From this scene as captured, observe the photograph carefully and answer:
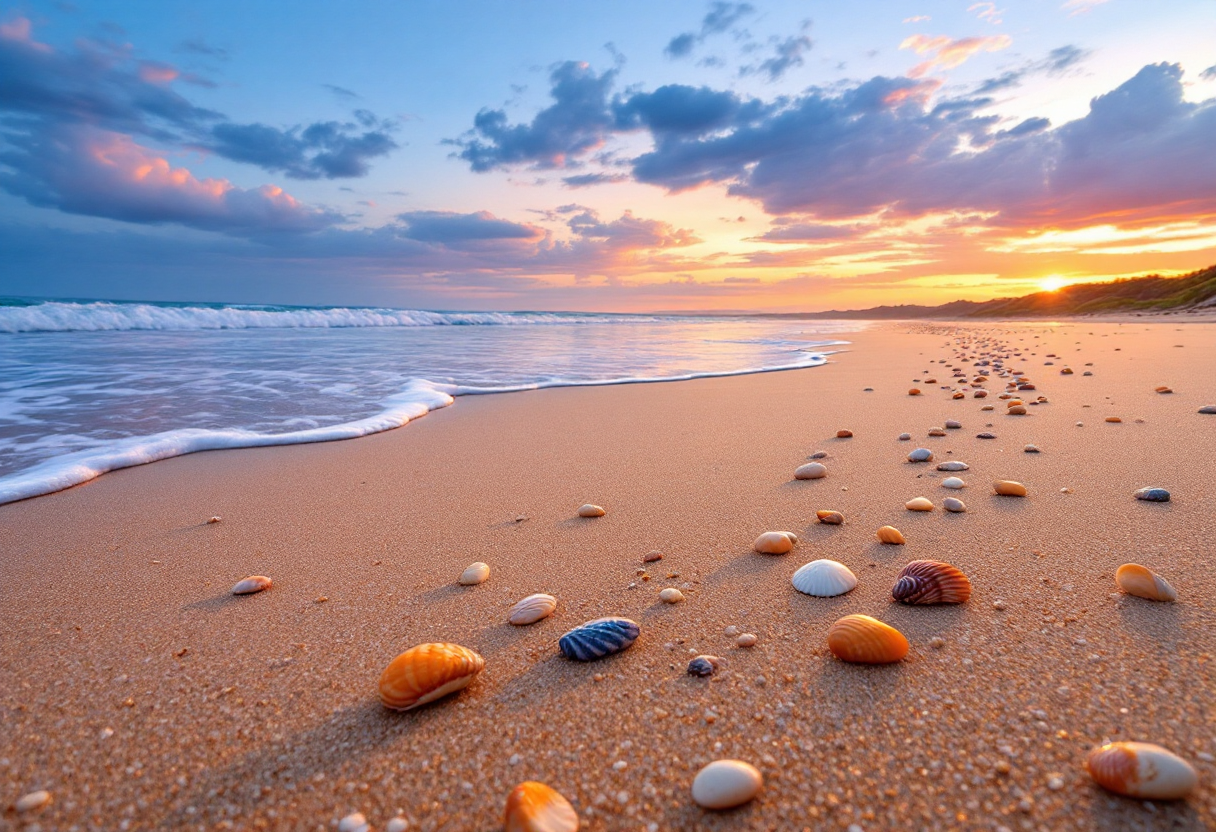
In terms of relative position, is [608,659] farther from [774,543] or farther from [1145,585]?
[1145,585]

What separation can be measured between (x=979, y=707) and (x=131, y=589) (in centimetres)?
260

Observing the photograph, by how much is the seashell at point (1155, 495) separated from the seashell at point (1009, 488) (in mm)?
410

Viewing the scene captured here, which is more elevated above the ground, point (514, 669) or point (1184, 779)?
point (1184, 779)

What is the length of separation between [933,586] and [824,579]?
0.99ft

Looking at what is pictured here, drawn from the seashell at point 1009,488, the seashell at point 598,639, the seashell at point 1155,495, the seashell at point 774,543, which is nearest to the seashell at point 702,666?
the seashell at point 598,639

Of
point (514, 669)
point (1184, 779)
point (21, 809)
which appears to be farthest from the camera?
point (514, 669)

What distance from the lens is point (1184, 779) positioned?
3.21 feet

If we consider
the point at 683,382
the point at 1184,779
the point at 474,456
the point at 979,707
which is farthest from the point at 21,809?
the point at 683,382

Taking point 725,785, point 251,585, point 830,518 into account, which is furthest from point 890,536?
point 251,585

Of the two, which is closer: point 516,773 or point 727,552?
point 516,773

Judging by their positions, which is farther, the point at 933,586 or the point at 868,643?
the point at 933,586

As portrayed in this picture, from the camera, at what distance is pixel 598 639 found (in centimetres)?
155

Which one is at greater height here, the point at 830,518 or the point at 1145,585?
the point at 1145,585

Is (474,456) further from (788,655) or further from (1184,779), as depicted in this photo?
(1184,779)
